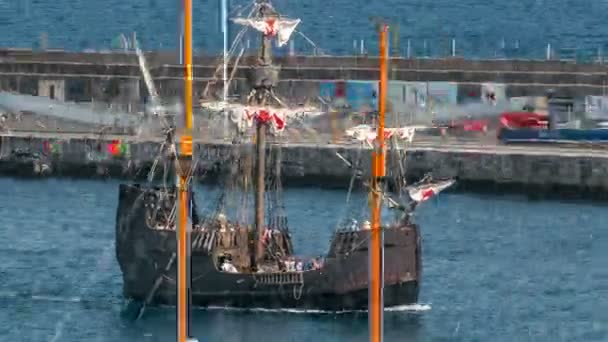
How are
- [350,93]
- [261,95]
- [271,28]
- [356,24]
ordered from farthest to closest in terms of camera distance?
1. [356,24]
2. [350,93]
3. [261,95]
4. [271,28]

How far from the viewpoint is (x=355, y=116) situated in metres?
67.1

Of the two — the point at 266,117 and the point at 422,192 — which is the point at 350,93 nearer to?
the point at 266,117

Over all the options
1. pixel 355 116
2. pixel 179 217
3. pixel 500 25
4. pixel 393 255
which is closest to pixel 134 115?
pixel 355 116

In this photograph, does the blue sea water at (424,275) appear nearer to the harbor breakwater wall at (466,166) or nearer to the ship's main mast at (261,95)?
the harbor breakwater wall at (466,166)

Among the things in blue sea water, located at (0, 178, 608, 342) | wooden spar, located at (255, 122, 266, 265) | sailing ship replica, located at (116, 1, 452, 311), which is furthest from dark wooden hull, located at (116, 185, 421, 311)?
wooden spar, located at (255, 122, 266, 265)

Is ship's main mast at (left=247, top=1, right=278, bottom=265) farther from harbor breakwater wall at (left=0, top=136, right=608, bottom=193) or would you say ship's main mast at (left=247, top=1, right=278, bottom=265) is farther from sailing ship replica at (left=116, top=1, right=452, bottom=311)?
harbor breakwater wall at (left=0, top=136, right=608, bottom=193)

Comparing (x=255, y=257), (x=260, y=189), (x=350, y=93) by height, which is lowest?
(x=255, y=257)

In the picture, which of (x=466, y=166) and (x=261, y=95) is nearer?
(x=261, y=95)

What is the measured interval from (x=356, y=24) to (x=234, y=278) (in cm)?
8218

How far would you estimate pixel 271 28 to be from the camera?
164 feet

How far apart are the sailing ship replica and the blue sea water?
41cm

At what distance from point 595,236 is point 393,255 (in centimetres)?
928

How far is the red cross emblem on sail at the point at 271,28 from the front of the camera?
164ft

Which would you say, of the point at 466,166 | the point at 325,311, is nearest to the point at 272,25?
the point at 325,311
